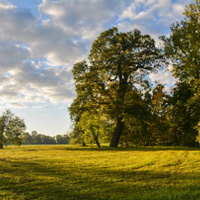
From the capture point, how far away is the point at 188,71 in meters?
30.8

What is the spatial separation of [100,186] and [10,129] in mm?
59434

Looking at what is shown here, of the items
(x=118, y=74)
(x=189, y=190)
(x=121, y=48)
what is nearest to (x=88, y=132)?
(x=118, y=74)

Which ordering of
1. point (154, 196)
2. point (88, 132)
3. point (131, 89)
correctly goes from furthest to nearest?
point (88, 132)
point (131, 89)
point (154, 196)

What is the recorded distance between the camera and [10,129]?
63.4 meters

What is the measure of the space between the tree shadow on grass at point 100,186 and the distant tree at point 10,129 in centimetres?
5247

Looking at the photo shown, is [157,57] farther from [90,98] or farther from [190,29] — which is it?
[90,98]

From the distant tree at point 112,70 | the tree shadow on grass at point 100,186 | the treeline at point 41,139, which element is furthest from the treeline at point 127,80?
the treeline at point 41,139

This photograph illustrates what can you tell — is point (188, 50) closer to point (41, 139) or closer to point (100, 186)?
point (100, 186)

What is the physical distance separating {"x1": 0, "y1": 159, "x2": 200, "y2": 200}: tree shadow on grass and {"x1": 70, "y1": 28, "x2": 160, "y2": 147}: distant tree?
2464cm

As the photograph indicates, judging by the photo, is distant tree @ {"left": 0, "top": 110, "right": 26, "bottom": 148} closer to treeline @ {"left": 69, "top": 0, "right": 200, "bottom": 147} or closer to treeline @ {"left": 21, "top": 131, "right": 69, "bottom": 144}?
treeline @ {"left": 69, "top": 0, "right": 200, "bottom": 147}

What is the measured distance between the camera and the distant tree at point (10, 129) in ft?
199

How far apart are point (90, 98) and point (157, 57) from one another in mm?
13432

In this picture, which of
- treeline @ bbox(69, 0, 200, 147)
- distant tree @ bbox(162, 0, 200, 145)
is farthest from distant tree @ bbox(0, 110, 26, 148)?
distant tree @ bbox(162, 0, 200, 145)

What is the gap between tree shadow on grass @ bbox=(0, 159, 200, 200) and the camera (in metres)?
8.32
